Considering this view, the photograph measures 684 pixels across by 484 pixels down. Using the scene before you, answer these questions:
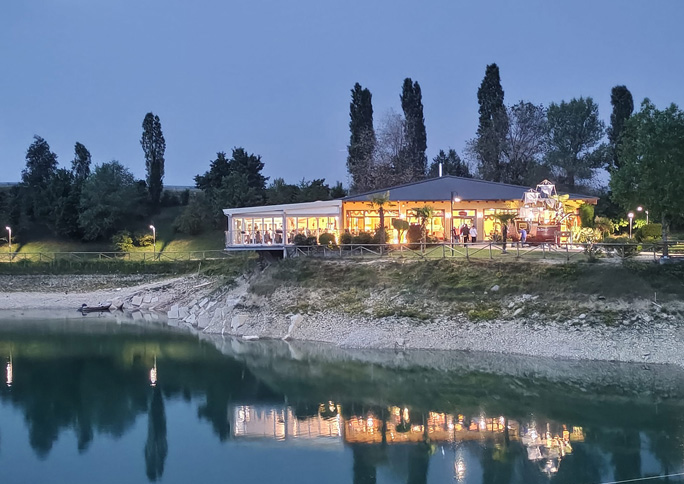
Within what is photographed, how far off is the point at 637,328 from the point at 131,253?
4626 cm

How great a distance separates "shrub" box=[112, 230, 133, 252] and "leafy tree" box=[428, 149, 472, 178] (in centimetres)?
3540

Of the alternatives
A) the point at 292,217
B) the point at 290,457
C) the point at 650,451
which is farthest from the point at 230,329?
the point at 650,451

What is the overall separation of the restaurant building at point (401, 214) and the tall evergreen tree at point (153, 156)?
33.4 meters

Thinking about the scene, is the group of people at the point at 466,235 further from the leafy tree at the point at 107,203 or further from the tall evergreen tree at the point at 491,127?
the leafy tree at the point at 107,203

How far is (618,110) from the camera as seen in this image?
60906 mm

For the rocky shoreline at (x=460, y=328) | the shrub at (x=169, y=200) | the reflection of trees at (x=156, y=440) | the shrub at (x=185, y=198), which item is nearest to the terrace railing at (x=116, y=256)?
the shrub at (x=169, y=200)

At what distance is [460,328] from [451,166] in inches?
2104

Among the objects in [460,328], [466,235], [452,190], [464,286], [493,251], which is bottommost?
[460,328]

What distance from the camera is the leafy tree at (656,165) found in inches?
1139

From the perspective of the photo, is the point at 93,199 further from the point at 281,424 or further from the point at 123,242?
the point at 281,424

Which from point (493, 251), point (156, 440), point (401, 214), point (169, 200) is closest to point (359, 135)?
point (401, 214)

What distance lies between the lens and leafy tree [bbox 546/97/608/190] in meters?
62.4

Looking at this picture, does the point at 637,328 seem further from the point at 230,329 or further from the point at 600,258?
the point at 230,329

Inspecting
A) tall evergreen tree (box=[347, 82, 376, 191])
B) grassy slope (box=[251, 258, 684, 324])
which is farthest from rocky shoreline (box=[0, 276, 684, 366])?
tall evergreen tree (box=[347, 82, 376, 191])
